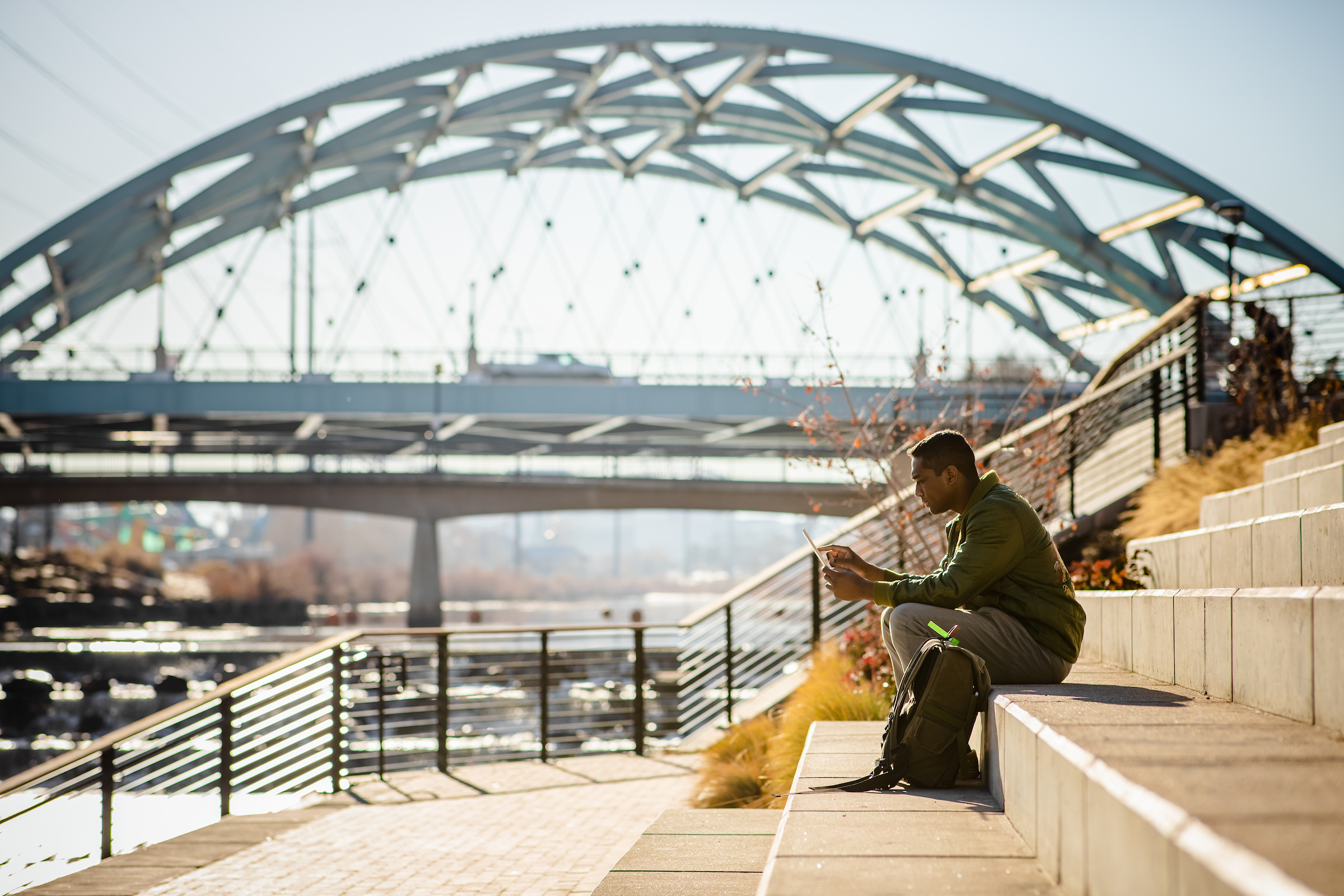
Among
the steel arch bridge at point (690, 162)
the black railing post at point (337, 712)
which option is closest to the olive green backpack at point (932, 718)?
the black railing post at point (337, 712)

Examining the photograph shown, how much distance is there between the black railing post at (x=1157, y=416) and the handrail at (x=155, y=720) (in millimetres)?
7713

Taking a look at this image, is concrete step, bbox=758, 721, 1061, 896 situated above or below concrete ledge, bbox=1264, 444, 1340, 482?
below

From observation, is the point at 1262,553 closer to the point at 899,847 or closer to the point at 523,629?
the point at 899,847

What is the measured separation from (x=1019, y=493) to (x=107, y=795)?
23.2 ft

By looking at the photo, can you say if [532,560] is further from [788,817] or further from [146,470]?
[788,817]

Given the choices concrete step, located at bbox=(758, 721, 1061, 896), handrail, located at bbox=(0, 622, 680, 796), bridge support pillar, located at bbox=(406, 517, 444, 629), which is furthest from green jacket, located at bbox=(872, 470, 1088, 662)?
bridge support pillar, located at bbox=(406, 517, 444, 629)

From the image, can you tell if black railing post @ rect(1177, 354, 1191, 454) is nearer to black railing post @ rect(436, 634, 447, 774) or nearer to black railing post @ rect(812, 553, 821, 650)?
black railing post @ rect(812, 553, 821, 650)

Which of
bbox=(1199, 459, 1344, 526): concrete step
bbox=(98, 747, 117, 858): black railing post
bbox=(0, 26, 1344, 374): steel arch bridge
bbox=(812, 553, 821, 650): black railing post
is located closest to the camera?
bbox=(1199, 459, 1344, 526): concrete step

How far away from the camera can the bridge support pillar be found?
50.1 meters

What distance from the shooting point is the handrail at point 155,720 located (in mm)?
6260

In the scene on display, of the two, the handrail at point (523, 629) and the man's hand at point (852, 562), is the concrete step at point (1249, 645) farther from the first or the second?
the handrail at point (523, 629)

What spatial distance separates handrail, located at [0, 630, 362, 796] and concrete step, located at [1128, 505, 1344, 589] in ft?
19.5

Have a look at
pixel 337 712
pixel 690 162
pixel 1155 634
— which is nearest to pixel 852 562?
pixel 1155 634

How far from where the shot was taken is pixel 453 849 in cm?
636
